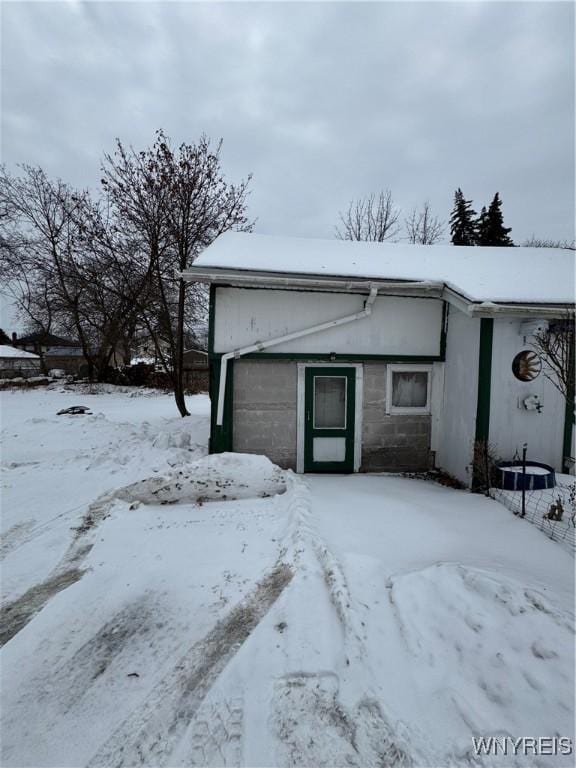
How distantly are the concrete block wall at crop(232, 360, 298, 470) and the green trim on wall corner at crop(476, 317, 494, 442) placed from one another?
2.96 meters

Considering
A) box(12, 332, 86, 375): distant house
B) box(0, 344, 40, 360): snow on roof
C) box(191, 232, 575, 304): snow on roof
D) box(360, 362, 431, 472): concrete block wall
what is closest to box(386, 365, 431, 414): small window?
box(360, 362, 431, 472): concrete block wall

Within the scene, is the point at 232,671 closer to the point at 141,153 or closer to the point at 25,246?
the point at 141,153

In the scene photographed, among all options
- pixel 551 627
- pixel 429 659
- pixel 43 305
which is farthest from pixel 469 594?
pixel 43 305

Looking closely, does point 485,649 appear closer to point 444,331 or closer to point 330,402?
point 330,402

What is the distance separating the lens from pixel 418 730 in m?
1.91

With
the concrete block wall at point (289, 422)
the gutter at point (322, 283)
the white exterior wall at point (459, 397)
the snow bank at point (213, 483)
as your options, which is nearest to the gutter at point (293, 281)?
the gutter at point (322, 283)

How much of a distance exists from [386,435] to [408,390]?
926mm

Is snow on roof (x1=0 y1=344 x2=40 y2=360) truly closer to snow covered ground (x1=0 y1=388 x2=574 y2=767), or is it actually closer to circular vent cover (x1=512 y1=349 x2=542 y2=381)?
snow covered ground (x1=0 y1=388 x2=574 y2=767)

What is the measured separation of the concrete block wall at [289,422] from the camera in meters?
6.44

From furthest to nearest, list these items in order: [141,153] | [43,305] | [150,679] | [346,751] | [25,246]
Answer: [43,305], [25,246], [141,153], [150,679], [346,751]

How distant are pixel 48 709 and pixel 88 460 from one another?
5133 millimetres

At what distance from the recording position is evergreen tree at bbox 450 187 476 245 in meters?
25.8

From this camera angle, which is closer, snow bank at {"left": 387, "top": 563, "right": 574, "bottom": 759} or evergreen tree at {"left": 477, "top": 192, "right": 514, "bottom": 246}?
snow bank at {"left": 387, "top": 563, "right": 574, "bottom": 759}

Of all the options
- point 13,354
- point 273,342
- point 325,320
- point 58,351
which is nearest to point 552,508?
point 325,320
